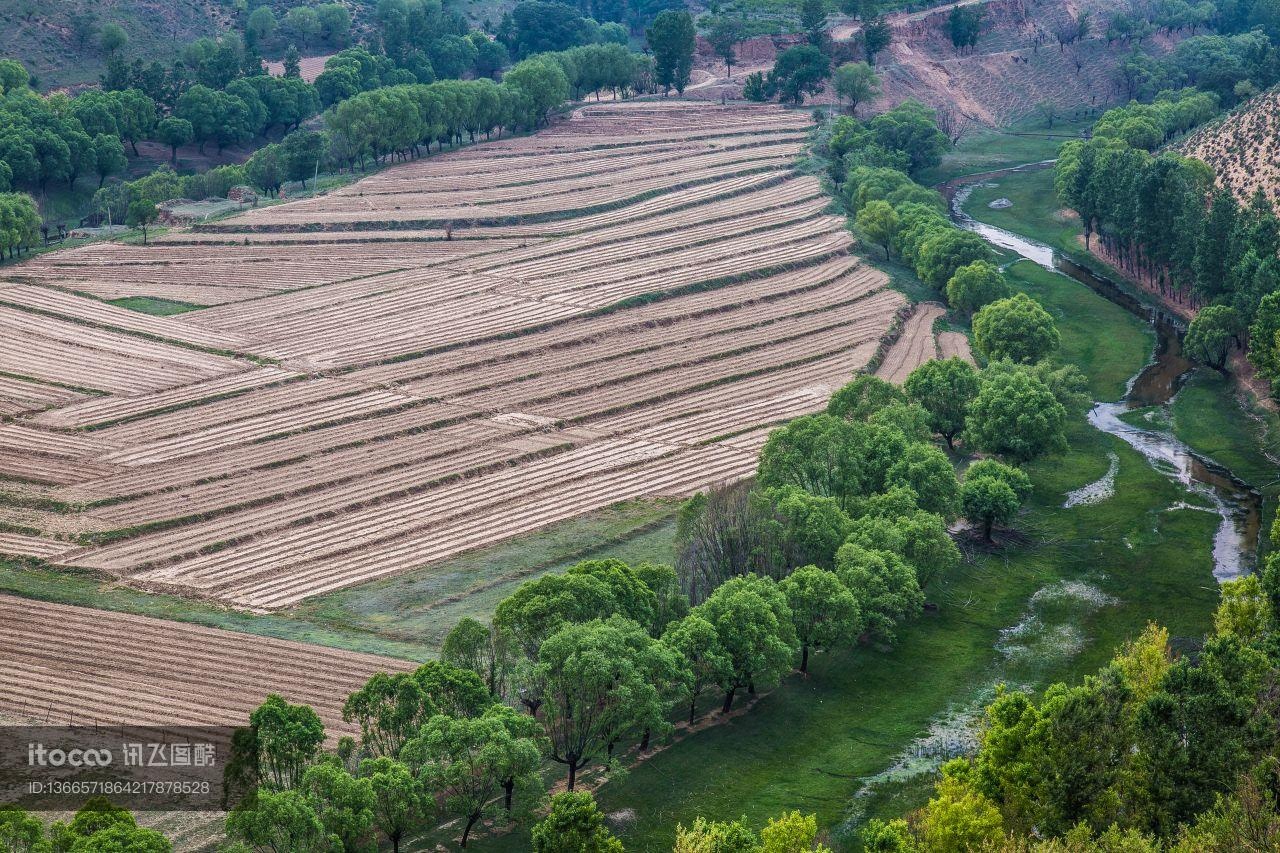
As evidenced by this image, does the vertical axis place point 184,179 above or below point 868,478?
above

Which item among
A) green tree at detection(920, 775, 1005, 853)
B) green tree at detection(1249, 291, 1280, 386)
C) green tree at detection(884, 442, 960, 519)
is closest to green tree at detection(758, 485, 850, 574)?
green tree at detection(884, 442, 960, 519)

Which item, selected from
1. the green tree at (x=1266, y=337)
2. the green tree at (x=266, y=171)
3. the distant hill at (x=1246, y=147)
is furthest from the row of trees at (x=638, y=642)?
the green tree at (x=266, y=171)

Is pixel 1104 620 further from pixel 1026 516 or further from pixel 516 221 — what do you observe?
pixel 516 221

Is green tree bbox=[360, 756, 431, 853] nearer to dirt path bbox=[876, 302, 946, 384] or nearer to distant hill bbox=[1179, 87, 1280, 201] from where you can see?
dirt path bbox=[876, 302, 946, 384]

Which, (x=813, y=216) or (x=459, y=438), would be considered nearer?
(x=459, y=438)

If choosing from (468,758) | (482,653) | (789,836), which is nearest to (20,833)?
(468,758)

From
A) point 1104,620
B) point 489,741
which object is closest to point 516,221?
point 1104,620
